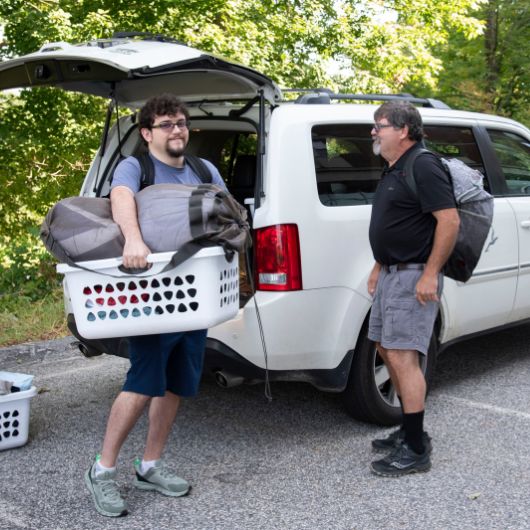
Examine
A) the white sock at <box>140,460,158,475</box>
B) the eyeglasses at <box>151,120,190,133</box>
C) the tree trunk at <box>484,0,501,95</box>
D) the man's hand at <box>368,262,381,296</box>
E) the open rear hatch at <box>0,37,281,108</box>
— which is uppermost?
the tree trunk at <box>484,0,501,95</box>

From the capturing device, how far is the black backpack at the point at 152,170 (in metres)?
3.51

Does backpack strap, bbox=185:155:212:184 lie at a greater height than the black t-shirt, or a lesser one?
greater

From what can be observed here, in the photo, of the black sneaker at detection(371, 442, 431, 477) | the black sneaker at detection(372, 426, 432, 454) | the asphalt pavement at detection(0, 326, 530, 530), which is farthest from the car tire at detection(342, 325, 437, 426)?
the black sneaker at detection(371, 442, 431, 477)

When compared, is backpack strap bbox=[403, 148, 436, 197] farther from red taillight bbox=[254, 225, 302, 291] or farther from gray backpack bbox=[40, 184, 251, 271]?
gray backpack bbox=[40, 184, 251, 271]

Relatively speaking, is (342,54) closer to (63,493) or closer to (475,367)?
(475,367)

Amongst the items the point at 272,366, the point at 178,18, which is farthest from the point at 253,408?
the point at 178,18

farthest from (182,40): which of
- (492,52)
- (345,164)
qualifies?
(492,52)

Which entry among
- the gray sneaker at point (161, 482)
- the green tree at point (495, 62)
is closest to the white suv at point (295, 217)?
the gray sneaker at point (161, 482)

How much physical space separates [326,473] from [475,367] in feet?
7.63

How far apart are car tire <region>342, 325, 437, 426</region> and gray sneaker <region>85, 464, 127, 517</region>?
1.45m

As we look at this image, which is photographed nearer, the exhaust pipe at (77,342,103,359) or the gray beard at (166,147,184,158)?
the gray beard at (166,147,184,158)

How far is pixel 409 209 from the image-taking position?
3.74m

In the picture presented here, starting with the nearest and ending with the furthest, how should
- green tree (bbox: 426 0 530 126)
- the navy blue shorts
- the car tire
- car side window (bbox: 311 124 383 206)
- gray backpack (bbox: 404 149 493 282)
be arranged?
the navy blue shorts < gray backpack (bbox: 404 149 493 282) < car side window (bbox: 311 124 383 206) < the car tire < green tree (bbox: 426 0 530 126)

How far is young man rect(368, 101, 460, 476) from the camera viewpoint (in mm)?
3664
